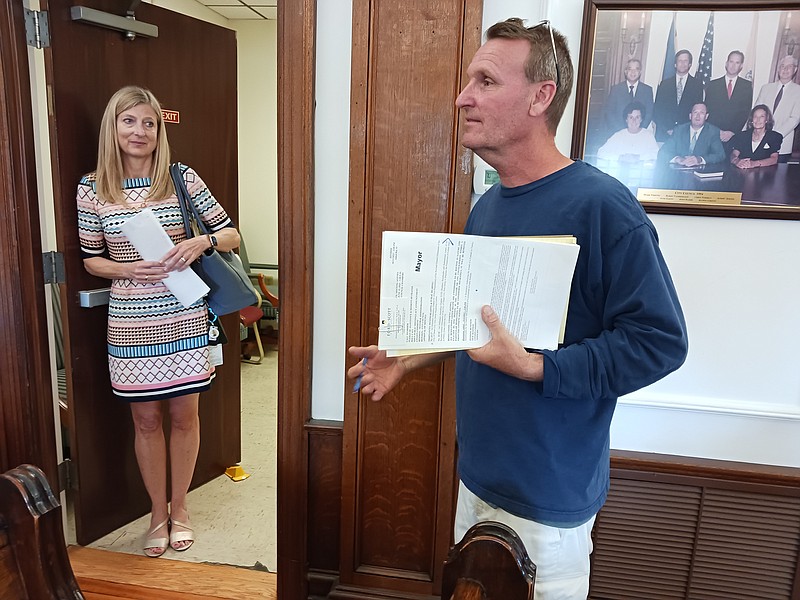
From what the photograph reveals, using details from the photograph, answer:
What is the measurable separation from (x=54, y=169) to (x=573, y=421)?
1.87 m

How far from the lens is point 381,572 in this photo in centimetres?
177

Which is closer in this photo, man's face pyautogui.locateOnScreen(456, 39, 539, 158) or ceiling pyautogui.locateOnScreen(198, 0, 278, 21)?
man's face pyautogui.locateOnScreen(456, 39, 539, 158)

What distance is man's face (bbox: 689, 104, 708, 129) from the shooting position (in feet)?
4.76

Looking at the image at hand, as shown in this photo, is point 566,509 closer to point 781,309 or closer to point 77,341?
point 781,309

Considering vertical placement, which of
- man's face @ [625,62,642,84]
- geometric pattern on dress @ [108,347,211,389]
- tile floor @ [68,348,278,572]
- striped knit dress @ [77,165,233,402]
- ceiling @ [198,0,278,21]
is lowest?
tile floor @ [68,348,278,572]

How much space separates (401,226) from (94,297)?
48.9 inches

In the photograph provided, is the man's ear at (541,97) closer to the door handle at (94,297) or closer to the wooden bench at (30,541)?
the wooden bench at (30,541)

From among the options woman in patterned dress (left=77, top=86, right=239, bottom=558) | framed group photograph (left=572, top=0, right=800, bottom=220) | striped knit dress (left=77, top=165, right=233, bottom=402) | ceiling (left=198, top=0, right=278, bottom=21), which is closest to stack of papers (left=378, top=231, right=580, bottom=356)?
framed group photograph (left=572, top=0, right=800, bottom=220)

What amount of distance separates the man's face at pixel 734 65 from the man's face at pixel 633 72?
0.20 meters

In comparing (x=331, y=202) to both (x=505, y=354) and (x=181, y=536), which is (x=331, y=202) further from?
(x=181, y=536)

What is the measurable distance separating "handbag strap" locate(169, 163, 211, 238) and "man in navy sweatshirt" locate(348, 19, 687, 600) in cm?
125

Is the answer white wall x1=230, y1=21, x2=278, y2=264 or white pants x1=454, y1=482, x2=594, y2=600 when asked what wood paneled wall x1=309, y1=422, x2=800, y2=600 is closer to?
white pants x1=454, y1=482, x2=594, y2=600

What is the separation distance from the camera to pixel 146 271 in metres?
2.06

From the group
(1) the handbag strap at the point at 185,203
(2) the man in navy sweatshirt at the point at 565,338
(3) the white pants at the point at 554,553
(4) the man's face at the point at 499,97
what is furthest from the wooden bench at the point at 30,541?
(1) the handbag strap at the point at 185,203
